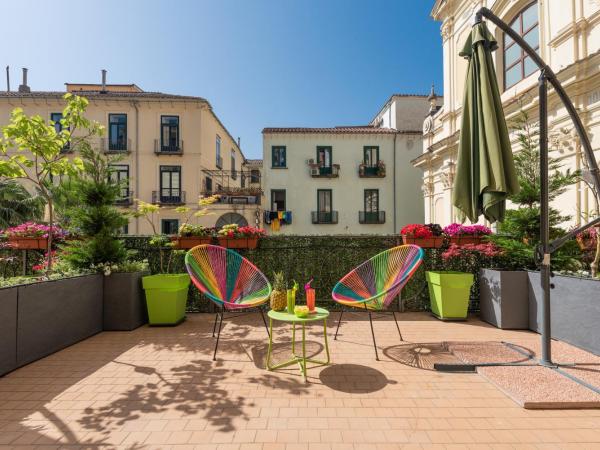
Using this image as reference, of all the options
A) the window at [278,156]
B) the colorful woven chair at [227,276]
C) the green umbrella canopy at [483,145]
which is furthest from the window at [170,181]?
the green umbrella canopy at [483,145]

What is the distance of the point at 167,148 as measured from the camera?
62.4ft

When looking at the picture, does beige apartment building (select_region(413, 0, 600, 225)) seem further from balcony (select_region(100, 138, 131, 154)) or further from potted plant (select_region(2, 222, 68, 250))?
balcony (select_region(100, 138, 131, 154))

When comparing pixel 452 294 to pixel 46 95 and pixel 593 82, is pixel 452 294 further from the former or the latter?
pixel 46 95

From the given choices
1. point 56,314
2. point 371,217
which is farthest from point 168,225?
point 56,314

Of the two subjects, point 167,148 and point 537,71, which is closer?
point 537,71

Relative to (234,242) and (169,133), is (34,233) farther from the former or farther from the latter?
(169,133)

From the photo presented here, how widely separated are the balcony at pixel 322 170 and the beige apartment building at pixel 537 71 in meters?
8.09

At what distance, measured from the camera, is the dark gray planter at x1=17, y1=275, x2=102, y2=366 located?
3.22 metres

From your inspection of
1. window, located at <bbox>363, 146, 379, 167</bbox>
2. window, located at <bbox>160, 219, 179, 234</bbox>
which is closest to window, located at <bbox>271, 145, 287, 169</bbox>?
window, located at <bbox>363, 146, 379, 167</bbox>

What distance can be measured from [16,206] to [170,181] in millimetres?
8476

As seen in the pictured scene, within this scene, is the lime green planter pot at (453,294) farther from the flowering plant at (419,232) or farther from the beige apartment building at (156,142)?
the beige apartment building at (156,142)

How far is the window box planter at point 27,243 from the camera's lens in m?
5.04

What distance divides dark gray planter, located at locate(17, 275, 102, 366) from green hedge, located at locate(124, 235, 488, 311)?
1.26 meters

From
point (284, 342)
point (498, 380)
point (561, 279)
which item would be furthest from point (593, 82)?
point (284, 342)
